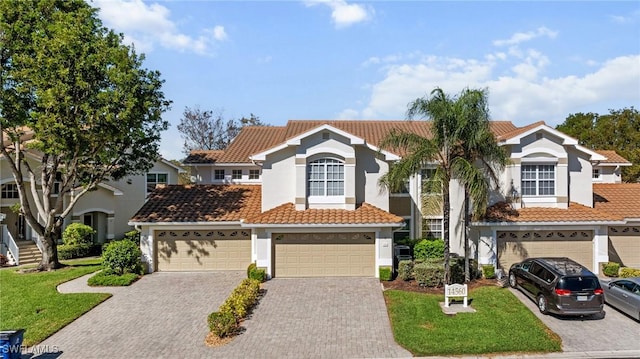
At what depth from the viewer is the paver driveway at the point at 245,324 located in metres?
11.6

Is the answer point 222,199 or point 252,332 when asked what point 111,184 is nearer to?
point 222,199

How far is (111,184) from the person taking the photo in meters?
29.9

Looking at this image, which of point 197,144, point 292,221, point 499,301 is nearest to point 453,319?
point 499,301

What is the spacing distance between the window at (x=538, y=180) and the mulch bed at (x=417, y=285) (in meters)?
5.10

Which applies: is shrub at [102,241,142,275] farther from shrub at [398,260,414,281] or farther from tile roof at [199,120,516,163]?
shrub at [398,260,414,281]

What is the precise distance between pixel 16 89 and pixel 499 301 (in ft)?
68.9

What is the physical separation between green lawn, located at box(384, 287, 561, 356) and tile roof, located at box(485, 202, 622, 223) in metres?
4.27

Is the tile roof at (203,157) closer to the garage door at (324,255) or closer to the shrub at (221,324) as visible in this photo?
the garage door at (324,255)

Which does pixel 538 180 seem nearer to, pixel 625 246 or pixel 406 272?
pixel 625 246

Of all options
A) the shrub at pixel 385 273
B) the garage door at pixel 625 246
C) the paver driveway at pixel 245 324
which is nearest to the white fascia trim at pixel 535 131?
the garage door at pixel 625 246

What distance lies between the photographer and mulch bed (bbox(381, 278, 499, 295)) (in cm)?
1623

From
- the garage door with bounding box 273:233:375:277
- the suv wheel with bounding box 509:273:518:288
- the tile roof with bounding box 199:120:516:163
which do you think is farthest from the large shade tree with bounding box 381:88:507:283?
the tile roof with bounding box 199:120:516:163

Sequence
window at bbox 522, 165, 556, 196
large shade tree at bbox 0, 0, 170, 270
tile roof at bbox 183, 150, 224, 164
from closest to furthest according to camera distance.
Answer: large shade tree at bbox 0, 0, 170, 270
window at bbox 522, 165, 556, 196
tile roof at bbox 183, 150, 224, 164

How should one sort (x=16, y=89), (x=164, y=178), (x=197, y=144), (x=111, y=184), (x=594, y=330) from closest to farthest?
(x=594, y=330), (x=16, y=89), (x=111, y=184), (x=164, y=178), (x=197, y=144)
